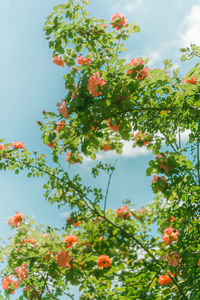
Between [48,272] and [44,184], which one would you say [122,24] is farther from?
[48,272]

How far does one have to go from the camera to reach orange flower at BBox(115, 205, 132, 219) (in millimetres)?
3754

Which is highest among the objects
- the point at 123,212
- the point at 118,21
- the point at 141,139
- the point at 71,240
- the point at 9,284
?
the point at 118,21

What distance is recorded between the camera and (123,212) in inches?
146

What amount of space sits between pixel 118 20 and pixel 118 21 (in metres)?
0.01

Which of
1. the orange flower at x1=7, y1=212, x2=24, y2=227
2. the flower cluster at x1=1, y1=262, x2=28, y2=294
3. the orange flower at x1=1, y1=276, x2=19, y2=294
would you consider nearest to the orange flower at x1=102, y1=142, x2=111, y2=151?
the orange flower at x1=7, y1=212, x2=24, y2=227

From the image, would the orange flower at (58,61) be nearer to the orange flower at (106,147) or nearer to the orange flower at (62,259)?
the orange flower at (106,147)

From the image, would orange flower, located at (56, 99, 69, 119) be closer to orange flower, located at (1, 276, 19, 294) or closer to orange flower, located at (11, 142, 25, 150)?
orange flower, located at (11, 142, 25, 150)

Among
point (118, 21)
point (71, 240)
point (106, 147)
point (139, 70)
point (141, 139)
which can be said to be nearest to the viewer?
point (139, 70)

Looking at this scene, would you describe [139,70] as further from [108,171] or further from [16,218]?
[16,218]

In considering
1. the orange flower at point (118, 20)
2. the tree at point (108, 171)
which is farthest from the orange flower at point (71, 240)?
the orange flower at point (118, 20)

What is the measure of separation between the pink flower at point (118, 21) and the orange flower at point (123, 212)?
248 cm

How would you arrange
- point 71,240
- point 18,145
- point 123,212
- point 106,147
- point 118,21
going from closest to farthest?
point 18,145
point 118,21
point 71,240
point 106,147
point 123,212

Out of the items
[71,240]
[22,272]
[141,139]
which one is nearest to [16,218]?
[71,240]

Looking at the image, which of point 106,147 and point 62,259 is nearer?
point 62,259
